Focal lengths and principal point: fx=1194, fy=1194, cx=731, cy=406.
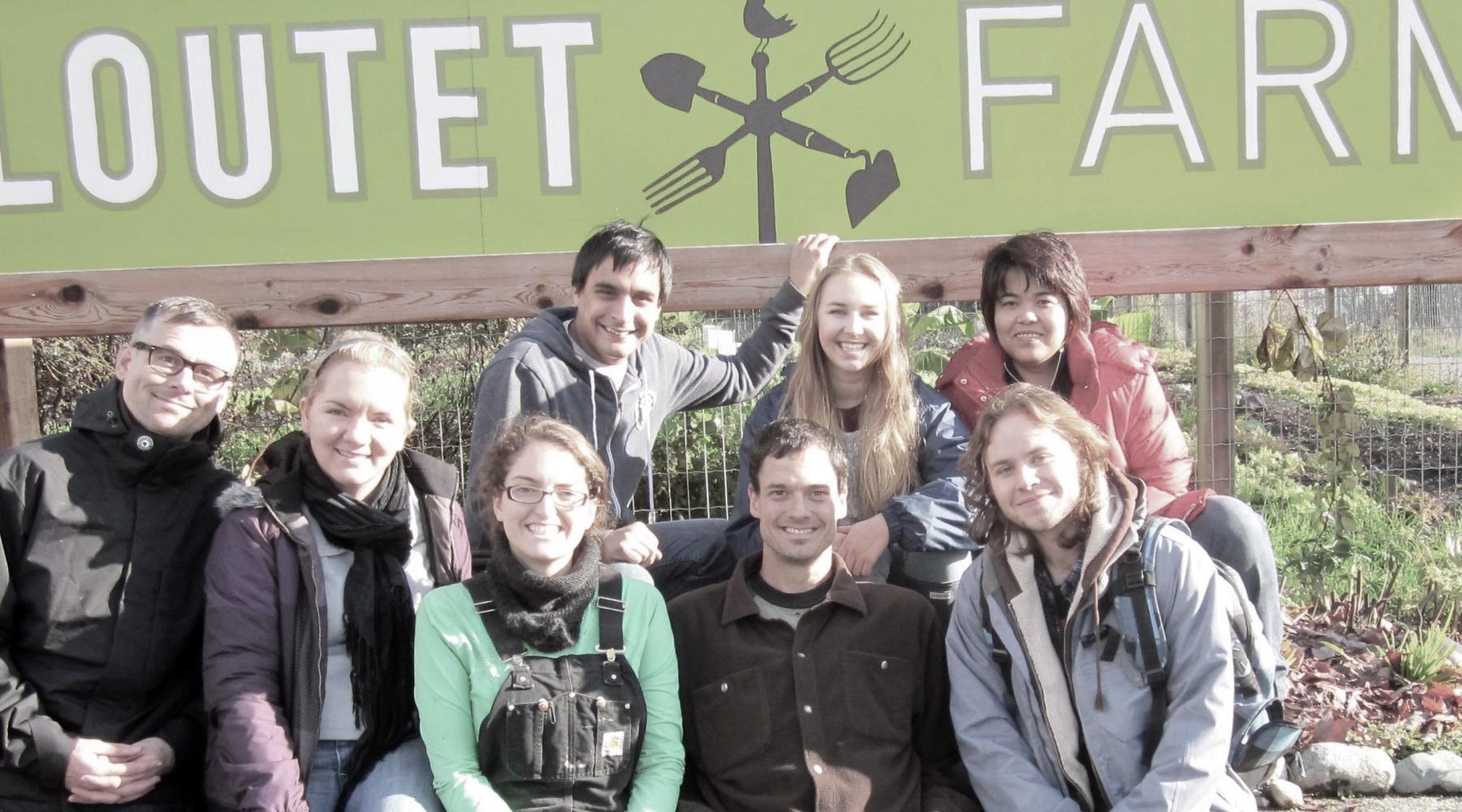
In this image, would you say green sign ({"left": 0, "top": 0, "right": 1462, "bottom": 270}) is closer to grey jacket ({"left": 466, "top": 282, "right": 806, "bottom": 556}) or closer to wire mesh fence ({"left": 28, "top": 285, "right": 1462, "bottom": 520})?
grey jacket ({"left": 466, "top": 282, "right": 806, "bottom": 556})

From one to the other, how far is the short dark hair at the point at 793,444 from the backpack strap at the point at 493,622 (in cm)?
73

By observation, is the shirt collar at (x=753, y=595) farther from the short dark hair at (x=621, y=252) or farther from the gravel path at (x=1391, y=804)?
the gravel path at (x=1391, y=804)

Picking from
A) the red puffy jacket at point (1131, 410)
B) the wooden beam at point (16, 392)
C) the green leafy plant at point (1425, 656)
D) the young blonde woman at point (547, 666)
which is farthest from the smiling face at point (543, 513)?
A: the green leafy plant at point (1425, 656)

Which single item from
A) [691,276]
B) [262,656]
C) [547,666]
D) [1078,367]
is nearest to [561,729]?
[547,666]

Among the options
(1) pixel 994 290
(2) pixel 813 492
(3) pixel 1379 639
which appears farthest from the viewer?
(3) pixel 1379 639

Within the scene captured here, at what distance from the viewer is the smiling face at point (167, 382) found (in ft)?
9.81

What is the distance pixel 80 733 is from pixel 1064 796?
7.77ft

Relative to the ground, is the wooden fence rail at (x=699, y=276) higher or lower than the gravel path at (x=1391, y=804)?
higher

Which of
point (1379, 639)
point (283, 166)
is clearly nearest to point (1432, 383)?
point (1379, 639)

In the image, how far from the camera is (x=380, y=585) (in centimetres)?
300

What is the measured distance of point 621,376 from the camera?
369cm

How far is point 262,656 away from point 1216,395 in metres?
3.83

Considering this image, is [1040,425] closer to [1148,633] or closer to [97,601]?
[1148,633]

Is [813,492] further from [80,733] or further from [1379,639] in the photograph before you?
[1379,639]
